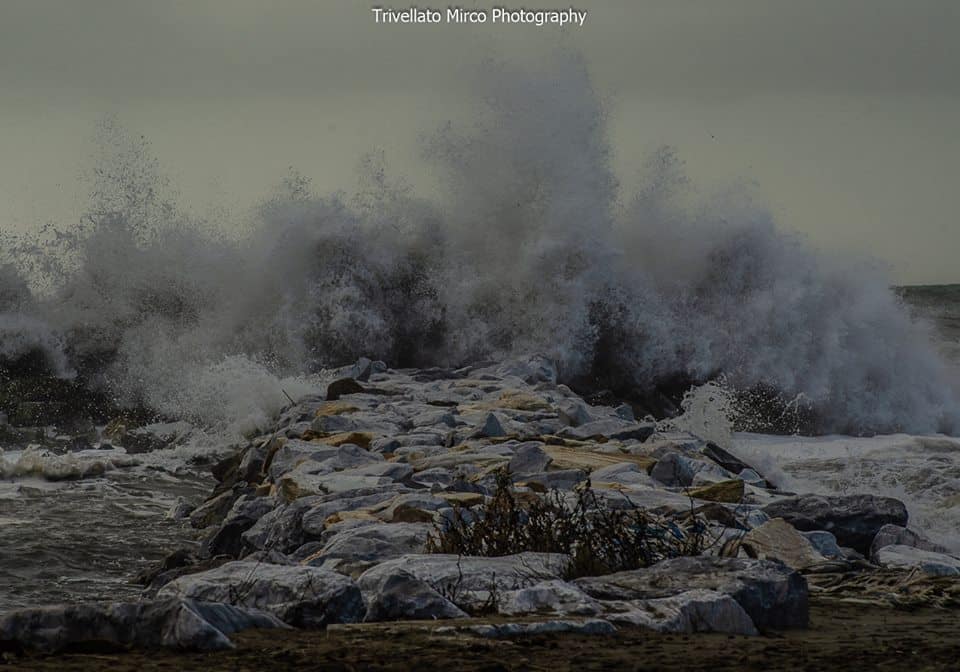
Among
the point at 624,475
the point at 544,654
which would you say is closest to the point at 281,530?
the point at 624,475

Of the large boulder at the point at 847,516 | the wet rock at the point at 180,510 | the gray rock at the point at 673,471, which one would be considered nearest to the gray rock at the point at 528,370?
the wet rock at the point at 180,510

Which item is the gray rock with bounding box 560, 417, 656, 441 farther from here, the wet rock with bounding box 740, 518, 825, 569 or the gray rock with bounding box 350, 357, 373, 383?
the gray rock with bounding box 350, 357, 373, 383

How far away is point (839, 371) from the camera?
1568cm

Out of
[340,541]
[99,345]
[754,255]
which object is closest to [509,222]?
[754,255]

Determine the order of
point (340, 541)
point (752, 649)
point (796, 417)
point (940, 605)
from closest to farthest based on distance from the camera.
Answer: point (752, 649) < point (940, 605) < point (340, 541) < point (796, 417)

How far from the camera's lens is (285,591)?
4012mm

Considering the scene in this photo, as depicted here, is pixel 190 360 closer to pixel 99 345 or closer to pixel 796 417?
pixel 99 345

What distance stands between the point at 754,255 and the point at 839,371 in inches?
66.3

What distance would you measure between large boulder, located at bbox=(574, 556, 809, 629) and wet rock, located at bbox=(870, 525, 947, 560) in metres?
1.80

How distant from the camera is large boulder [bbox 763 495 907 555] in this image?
19.9ft

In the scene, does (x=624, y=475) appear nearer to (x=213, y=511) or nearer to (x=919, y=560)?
(x=919, y=560)

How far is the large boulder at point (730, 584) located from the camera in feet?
12.9

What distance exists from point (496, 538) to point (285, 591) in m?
0.89

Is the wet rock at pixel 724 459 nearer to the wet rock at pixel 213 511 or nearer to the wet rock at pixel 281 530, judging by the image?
the wet rock at pixel 281 530
